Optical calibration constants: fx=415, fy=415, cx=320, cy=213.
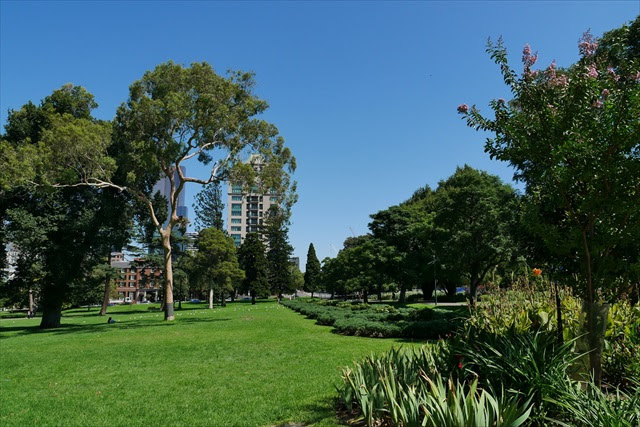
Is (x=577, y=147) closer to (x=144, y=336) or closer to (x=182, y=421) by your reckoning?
(x=182, y=421)

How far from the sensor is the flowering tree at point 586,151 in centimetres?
466

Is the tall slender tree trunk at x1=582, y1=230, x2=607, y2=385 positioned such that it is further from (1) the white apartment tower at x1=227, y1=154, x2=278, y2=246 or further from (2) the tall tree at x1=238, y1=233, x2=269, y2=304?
(1) the white apartment tower at x1=227, y1=154, x2=278, y2=246

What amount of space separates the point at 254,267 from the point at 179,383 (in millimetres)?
57699

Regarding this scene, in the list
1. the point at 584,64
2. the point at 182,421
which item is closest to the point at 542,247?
the point at 584,64

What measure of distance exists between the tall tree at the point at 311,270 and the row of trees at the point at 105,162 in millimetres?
63450

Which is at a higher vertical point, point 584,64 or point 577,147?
point 584,64

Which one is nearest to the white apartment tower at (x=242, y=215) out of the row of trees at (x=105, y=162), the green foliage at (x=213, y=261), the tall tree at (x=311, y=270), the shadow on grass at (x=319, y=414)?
the tall tree at (x=311, y=270)

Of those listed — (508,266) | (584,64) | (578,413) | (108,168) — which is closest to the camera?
(578,413)

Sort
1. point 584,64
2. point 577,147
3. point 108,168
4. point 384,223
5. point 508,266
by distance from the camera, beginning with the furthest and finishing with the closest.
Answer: point 384,223 → point 508,266 → point 108,168 → point 584,64 → point 577,147

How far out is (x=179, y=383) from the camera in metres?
7.85

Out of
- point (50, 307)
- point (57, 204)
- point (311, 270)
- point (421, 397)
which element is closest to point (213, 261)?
point (50, 307)

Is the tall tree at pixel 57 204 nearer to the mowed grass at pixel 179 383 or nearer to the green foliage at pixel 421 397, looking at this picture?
the mowed grass at pixel 179 383

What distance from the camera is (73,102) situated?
27781 millimetres

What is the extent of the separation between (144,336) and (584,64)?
1771cm
